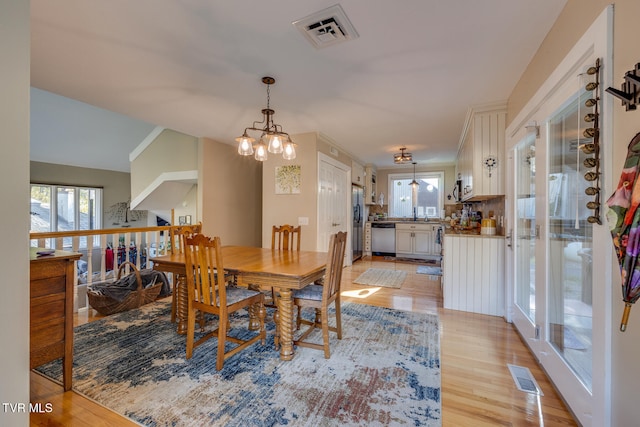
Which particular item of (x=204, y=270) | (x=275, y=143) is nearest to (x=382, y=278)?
(x=275, y=143)

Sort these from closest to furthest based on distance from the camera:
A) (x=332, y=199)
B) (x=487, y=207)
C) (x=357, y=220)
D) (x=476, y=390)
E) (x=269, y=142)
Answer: (x=476, y=390) < (x=269, y=142) < (x=487, y=207) < (x=332, y=199) < (x=357, y=220)

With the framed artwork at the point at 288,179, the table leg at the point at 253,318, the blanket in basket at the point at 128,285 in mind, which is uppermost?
the framed artwork at the point at 288,179

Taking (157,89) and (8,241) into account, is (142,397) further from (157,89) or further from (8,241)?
(157,89)

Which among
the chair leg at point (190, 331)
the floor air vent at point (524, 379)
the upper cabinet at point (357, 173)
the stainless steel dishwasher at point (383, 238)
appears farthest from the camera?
the stainless steel dishwasher at point (383, 238)

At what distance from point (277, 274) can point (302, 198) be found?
8.08 ft

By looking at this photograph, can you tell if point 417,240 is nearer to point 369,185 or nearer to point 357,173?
point 369,185

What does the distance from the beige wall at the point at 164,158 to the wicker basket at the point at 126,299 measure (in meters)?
2.07

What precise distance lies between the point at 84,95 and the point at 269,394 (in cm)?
341

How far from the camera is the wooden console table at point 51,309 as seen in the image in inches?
63.1

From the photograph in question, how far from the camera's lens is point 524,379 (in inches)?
74.7

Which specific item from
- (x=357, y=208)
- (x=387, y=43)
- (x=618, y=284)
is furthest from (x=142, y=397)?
(x=357, y=208)

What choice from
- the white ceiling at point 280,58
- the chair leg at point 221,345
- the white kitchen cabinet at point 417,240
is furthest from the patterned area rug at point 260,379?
the white kitchen cabinet at point 417,240

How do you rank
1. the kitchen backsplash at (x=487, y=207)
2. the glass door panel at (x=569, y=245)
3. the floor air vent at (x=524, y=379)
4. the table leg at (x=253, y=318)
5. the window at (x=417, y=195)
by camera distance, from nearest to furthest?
1. the glass door panel at (x=569, y=245)
2. the floor air vent at (x=524, y=379)
3. the table leg at (x=253, y=318)
4. the kitchen backsplash at (x=487, y=207)
5. the window at (x=417, y=195)

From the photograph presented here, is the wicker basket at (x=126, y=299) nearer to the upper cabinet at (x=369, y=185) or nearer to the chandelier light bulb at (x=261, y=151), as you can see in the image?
the chandelier light bulb at (x=261, y=151)
